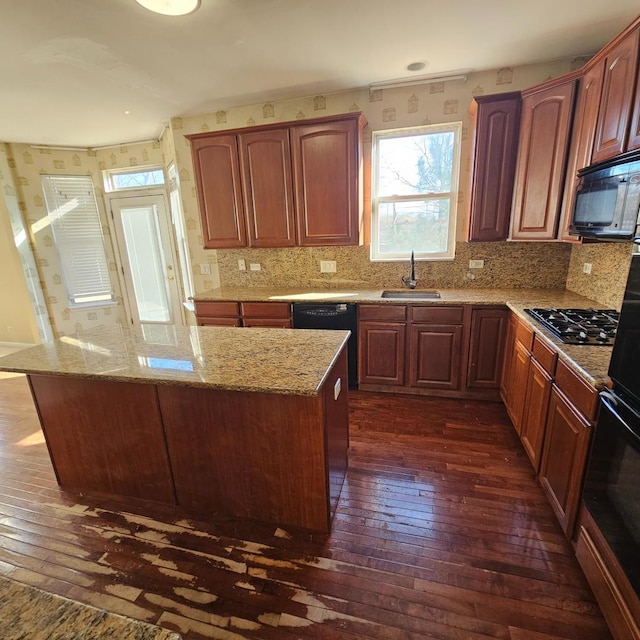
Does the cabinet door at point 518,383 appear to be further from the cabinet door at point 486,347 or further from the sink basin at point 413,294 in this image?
the sink basin at point 413,294

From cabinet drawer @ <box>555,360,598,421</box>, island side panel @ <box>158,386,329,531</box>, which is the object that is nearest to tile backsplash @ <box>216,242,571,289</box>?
cabinet drawer @ <box>555,360,598,421</box>

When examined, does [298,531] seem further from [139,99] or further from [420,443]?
[139,99]

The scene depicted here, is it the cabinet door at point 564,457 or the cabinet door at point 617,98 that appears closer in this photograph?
the cabinet door at point 564,457

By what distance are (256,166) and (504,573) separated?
3.36 m

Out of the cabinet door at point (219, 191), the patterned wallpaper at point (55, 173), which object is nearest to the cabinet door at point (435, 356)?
the cabinet door at point (219, 191)

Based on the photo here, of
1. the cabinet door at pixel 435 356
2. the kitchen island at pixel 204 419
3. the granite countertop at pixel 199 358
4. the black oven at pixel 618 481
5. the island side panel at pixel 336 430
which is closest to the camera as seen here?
the black oven at pixel 618 481

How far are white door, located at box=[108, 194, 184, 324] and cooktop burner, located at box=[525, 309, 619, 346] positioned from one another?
4219 mm

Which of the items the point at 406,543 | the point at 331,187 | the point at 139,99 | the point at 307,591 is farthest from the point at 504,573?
the point at 139,99

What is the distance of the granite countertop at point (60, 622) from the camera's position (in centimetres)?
49

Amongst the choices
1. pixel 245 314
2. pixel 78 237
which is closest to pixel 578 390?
pixel 245 314

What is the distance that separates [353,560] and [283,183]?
2902 millimetres

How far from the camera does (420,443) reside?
8.02 ft

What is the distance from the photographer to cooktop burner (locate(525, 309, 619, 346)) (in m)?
1.76

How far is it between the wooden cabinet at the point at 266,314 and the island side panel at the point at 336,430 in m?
1.28
